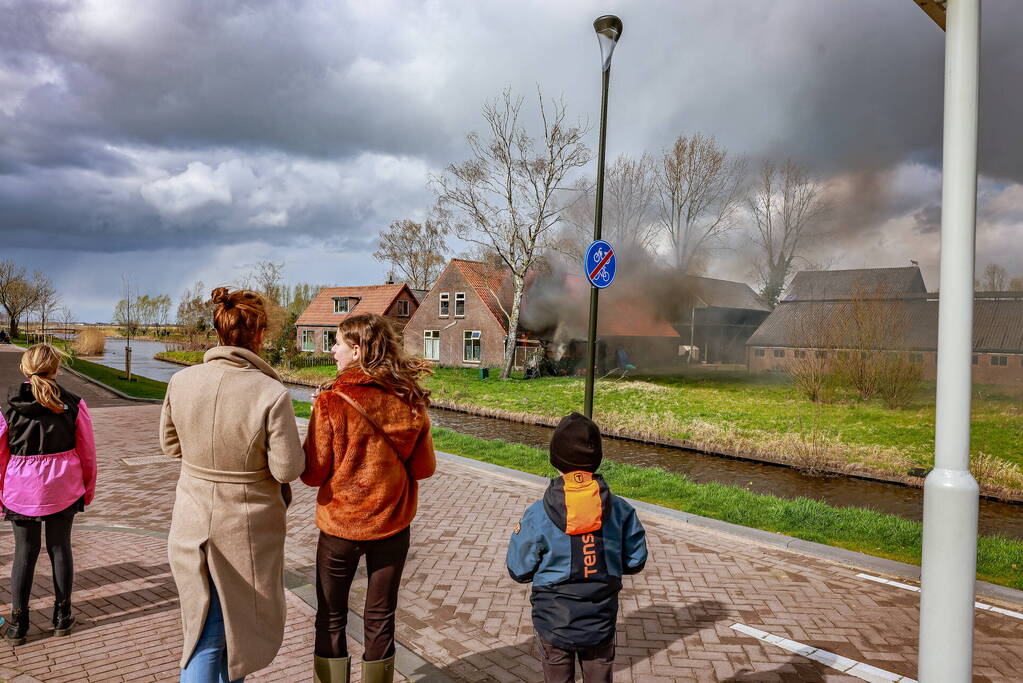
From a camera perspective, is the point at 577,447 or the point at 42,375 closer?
the point at 577,447

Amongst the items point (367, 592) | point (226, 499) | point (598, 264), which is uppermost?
point (598, 264)

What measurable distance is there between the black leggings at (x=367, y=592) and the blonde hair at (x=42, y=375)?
6.14 ft

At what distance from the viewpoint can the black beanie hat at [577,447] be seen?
7.70 feet

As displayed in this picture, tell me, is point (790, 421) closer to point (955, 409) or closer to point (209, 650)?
point (955, 409)

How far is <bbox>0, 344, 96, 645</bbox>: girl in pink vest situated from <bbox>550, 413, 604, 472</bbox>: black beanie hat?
2.80 metres

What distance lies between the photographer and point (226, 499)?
2279 mm

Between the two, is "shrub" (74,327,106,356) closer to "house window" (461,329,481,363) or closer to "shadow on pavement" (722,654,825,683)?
"house window" (461,329,481,363)

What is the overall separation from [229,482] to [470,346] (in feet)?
103

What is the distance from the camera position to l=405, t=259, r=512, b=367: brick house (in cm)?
3244

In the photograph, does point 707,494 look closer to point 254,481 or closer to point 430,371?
point 430,371

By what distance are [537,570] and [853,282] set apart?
1767cm

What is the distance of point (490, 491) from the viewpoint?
750 centimetres

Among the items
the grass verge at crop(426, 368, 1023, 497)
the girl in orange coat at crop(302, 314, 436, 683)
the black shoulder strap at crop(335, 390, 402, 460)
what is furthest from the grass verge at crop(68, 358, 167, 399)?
the black shoulder strap at crop(335, 390, 402, 460)

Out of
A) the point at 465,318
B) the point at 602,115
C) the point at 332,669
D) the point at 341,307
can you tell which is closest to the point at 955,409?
the point at 332,669
